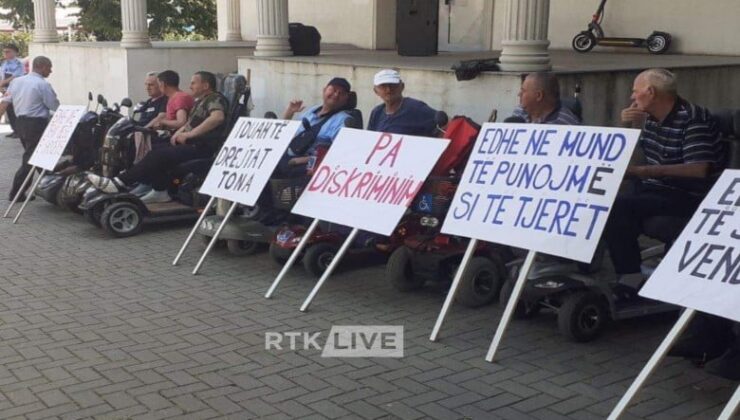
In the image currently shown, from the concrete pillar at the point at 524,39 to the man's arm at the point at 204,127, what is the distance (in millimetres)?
2885

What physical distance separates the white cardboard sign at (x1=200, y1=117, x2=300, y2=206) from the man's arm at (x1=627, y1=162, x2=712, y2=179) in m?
2.81

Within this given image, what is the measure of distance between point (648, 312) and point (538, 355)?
0.84 metres

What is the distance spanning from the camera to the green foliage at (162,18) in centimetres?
2788

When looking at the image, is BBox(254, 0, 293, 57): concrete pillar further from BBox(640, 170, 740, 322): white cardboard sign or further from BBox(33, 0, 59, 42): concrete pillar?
BBox(640, 170, 740, 322): white cardboard sign

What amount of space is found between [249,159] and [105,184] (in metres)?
2.22

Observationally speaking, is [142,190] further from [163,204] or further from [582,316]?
[582,316]

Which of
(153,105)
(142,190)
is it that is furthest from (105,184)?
(153,105)

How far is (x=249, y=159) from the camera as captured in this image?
759 centimetres

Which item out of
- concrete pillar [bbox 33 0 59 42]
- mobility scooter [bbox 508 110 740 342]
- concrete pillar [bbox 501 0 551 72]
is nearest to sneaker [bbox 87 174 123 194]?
concrete pillar [bbox 501 0 551 72]

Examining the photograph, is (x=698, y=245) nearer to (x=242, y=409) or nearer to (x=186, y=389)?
(x=242, y=409)

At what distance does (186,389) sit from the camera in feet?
16.8

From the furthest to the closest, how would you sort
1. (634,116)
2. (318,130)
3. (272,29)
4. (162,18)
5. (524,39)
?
(162,18) → (272,29) → (524,39) → (318,130) → (634,116)

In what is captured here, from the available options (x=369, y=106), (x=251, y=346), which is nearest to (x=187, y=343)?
(x=251, y=346)

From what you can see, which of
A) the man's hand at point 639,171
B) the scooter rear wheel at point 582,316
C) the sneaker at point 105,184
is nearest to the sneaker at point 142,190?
the sneaker at point 105,184
